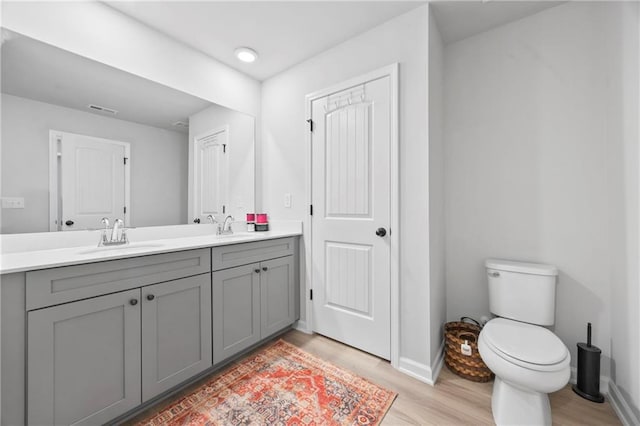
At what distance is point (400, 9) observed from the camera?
1712 mm

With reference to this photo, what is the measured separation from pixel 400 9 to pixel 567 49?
1111mm

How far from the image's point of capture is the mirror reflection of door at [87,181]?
1.51 m

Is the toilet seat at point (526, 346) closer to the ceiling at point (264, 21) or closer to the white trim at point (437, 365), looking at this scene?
the white trim at point (437, 365)

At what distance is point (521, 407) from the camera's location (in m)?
1.27

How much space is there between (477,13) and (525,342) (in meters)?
2.06

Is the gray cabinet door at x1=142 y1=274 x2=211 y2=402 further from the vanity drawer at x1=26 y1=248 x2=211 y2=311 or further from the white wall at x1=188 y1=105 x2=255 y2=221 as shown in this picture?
the white wall at x1=188 y1=105 x2=255 y2=221

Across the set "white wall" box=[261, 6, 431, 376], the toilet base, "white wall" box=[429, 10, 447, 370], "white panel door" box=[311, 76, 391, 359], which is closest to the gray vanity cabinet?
"white panel door" box=[311, 76, 391, 359]

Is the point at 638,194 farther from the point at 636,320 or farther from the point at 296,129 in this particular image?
the point at 296,129

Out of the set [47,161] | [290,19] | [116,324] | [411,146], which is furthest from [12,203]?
[411,146]

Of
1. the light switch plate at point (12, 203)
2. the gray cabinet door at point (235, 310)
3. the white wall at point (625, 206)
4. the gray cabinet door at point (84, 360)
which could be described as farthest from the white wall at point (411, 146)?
the light switch plate at point (12, 203)

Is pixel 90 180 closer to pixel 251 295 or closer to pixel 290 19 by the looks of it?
pixel 251 295

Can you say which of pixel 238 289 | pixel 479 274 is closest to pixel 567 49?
pixel 479 274

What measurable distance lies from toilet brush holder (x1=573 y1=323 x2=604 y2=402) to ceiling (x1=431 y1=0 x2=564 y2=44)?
2028 mm

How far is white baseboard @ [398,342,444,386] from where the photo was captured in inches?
64.6
